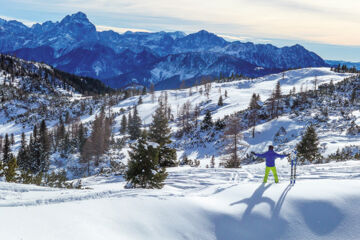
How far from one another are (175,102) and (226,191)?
116 metres

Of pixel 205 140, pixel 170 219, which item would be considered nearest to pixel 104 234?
pixel 170 219

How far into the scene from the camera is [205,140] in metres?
50.8

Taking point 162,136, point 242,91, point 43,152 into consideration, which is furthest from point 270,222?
point 242,91

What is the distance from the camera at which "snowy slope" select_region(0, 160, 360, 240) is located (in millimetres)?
6656

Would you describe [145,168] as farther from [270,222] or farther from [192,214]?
[270,222]

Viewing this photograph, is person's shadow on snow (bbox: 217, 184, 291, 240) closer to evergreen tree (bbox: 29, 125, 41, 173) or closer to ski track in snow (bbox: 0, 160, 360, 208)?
ski track in snow (bbox: 0, 160, 360, 208)

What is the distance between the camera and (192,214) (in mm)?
7855

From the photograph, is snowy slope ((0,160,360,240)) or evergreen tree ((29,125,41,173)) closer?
snowy slope ((0,160,360,240))

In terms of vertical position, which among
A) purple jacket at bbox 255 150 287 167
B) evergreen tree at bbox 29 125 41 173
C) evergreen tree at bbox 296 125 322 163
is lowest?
evergreen tree at bbox 29 125 41 173

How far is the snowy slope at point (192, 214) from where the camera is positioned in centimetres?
666

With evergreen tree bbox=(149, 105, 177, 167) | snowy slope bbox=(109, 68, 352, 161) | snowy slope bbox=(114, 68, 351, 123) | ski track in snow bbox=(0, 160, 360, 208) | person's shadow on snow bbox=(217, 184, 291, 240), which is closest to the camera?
person's shadow on snow bbox=(217, 184, 291, 240)

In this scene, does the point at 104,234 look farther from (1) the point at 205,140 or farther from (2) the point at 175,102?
(2) the point at 175,102

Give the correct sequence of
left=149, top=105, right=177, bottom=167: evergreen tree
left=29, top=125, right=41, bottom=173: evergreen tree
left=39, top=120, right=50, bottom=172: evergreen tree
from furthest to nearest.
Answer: left=39, top=120, right=50, bottom=172: evergreen tree, left=29, top=125, right=41, bottom=173: evergreen tree, left=149, top=105, right=177, bottom=167: evergreen tree

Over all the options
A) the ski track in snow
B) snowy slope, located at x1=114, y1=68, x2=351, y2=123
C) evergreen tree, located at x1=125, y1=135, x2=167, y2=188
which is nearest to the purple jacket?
the ski track in snow
